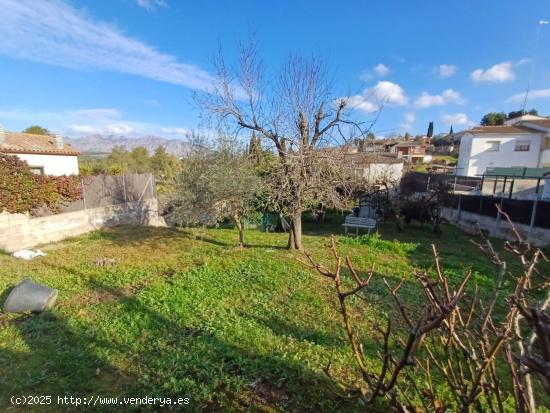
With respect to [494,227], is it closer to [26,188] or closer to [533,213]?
[533,213]

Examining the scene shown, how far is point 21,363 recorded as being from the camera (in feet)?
11.1

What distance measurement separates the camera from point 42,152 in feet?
50.6

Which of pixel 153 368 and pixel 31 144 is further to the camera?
pixel 31 144

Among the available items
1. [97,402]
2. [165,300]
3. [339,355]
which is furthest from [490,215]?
[97,402]

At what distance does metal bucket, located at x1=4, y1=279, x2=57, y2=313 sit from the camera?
14.6ft

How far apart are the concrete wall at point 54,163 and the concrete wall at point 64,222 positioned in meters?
5.86

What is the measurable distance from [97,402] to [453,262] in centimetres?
837

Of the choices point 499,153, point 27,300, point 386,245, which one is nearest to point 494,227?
point 386,245

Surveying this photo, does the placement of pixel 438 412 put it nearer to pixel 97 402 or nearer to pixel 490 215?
pixel 97 402

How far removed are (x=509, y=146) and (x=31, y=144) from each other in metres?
40.4

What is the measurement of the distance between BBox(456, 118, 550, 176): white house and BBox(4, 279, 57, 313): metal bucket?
3337cm

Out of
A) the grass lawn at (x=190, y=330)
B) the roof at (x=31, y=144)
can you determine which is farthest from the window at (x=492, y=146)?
the roof at (x=31, y=144)

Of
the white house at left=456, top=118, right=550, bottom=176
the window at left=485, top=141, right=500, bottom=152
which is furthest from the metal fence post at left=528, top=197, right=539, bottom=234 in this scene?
the window at left=485, top=141, right=500, bottom=152

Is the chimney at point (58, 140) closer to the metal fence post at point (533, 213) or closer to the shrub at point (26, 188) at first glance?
the shrub at point (26, 188)
